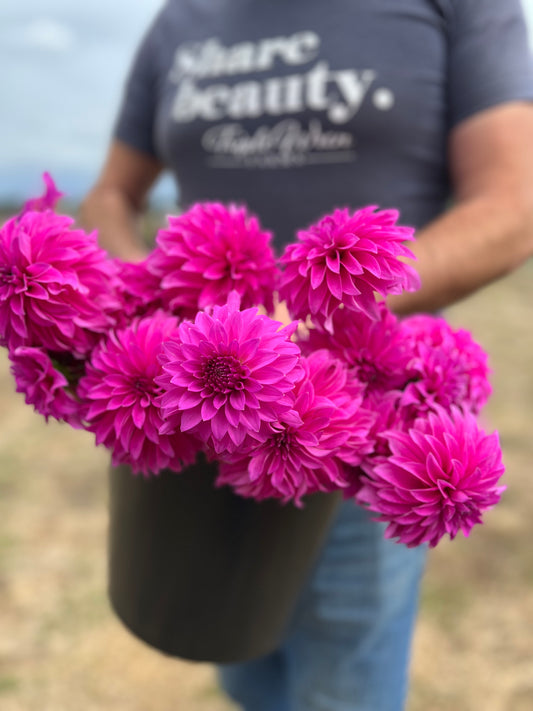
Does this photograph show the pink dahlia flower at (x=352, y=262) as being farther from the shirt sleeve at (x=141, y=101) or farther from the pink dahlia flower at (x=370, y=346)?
the shirt sleeve at (x=141, y=101)

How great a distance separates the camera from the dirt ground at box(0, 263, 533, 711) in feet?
5.12

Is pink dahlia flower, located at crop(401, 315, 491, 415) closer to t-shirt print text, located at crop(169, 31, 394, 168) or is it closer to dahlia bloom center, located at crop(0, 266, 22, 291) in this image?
dahlia bloom center, located at crop(0, 266, 22, 291)

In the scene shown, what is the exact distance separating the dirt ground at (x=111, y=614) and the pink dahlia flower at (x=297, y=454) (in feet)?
4.20

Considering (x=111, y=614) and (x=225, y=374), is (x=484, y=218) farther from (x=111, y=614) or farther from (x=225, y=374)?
(x=111, y=614)

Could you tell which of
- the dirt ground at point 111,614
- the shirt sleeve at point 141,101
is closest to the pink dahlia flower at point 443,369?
the shirt sleeve at point 141,101

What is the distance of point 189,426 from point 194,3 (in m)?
0.98

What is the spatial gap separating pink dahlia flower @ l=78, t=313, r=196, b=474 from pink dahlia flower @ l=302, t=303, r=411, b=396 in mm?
113

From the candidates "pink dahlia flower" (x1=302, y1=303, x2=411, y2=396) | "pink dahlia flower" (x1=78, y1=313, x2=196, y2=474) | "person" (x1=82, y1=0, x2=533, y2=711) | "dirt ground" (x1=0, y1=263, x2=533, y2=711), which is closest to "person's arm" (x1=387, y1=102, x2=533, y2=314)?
"person" (x1=82, y1=0, x2=533, y2=711)

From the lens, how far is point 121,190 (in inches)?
51.6

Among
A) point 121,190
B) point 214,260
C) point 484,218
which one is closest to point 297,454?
point 214,260

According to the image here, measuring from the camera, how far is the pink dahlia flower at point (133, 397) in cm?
47

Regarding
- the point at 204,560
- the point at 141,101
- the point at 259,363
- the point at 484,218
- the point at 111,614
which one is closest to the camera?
the point at 259,363

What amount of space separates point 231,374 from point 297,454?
0.09m

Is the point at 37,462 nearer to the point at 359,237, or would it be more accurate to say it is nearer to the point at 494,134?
the point at 494,134
